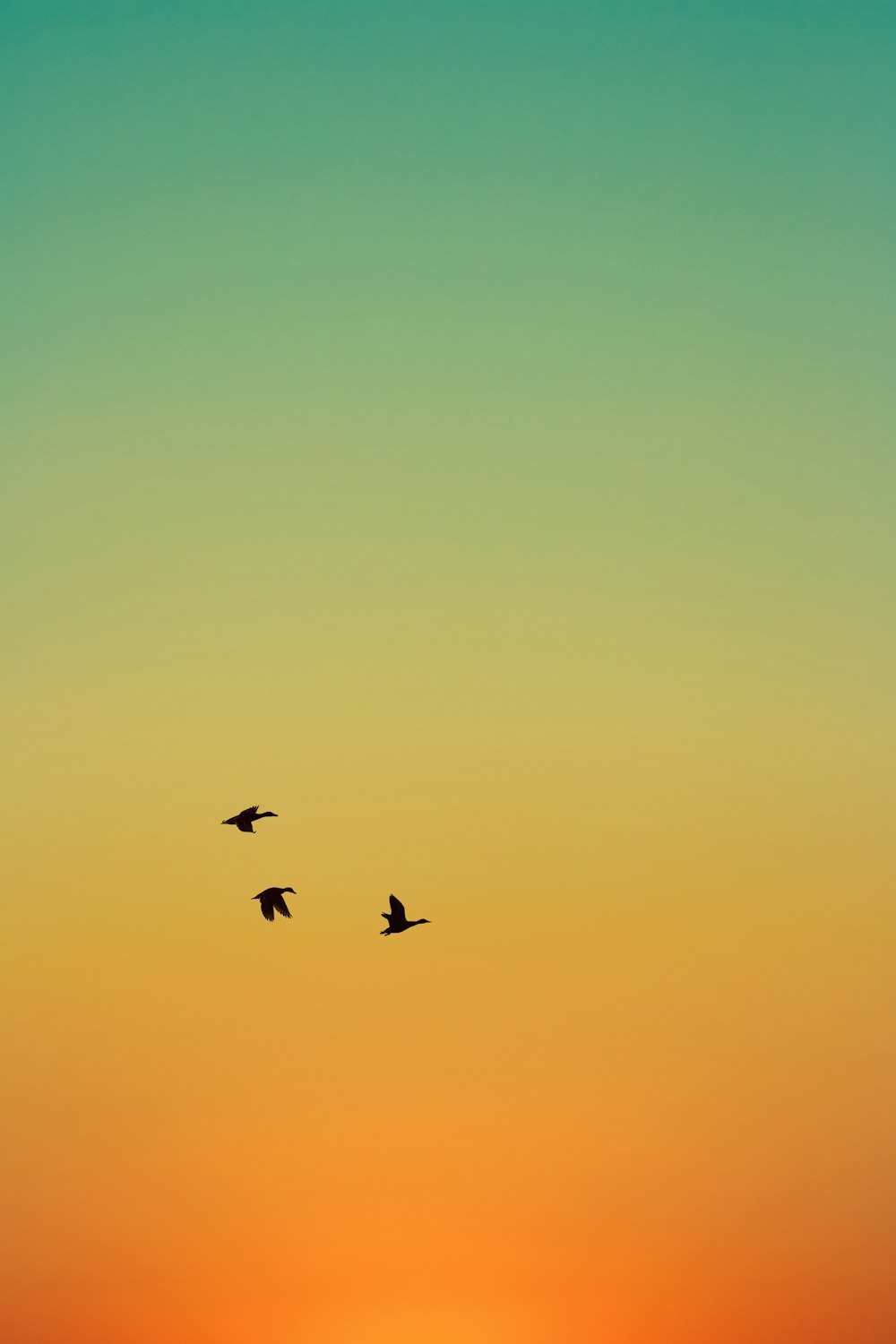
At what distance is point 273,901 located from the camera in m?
88.7

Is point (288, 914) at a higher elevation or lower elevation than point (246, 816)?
lower

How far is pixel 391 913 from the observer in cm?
9181

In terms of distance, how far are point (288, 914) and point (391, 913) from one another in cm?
589

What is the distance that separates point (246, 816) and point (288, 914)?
6198 mm

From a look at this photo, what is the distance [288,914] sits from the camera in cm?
8788

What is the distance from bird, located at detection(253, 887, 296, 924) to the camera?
289 feet

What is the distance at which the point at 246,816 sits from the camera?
92062 millimetres

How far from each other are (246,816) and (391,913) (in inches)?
312

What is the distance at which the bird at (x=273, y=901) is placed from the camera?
88.0m
